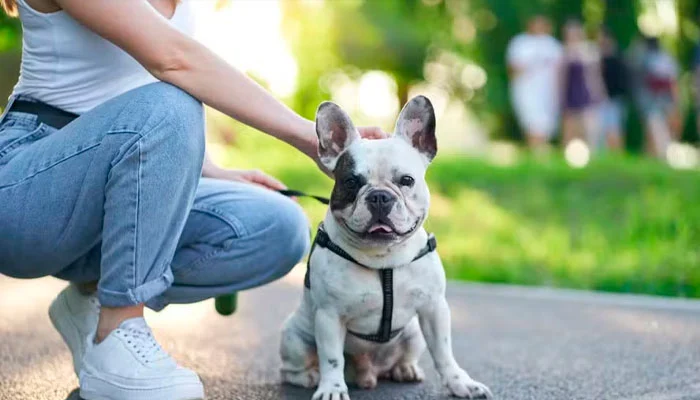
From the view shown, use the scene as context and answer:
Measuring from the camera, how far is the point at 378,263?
107 inches

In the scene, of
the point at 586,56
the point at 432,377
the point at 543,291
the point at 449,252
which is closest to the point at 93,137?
the point at 432,377

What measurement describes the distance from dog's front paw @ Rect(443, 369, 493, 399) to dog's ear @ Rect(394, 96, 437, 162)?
1.95 feet

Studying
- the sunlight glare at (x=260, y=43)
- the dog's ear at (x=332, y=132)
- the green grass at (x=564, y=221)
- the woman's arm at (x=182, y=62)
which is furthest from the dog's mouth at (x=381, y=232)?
the sunlight glare at (x=260, y=43)

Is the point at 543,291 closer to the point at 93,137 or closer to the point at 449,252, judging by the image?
the point at 449,252

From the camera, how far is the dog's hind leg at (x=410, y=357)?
302cm

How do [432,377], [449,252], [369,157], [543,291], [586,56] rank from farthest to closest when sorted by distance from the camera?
[586,56]
[449,252]
[543,291]
[432,377]
[369,157]

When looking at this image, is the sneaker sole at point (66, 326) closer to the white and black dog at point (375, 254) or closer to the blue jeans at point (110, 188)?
the blue jeans at point (110, 188)

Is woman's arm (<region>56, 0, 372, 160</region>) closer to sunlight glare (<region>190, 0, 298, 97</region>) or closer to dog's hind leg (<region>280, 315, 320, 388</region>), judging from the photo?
dog's hind leg (<region>280, 315, 320, 388</region>)

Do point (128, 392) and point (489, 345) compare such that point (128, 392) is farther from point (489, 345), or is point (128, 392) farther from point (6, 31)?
point (6, 31)

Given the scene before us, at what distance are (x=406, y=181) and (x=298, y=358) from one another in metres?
0.66

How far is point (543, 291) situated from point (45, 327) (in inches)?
101

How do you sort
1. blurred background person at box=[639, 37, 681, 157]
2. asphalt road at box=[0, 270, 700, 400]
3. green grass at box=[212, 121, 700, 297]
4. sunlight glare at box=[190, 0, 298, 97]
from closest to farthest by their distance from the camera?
asphalt road at box=[0, 270, 700, 400]
green grass at box=[212, 121, 700, 297]
blurred background person at box=[639, 37, 681, 157]
sunlight glare at box=[190, 0, 298, 97]

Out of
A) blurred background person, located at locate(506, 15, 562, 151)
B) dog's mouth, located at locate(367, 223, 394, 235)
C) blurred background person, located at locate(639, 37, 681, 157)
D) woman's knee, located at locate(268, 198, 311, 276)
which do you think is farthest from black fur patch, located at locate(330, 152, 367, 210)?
blurred background person, located at locate(639, 37, 681, 157)

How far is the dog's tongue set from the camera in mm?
2596
